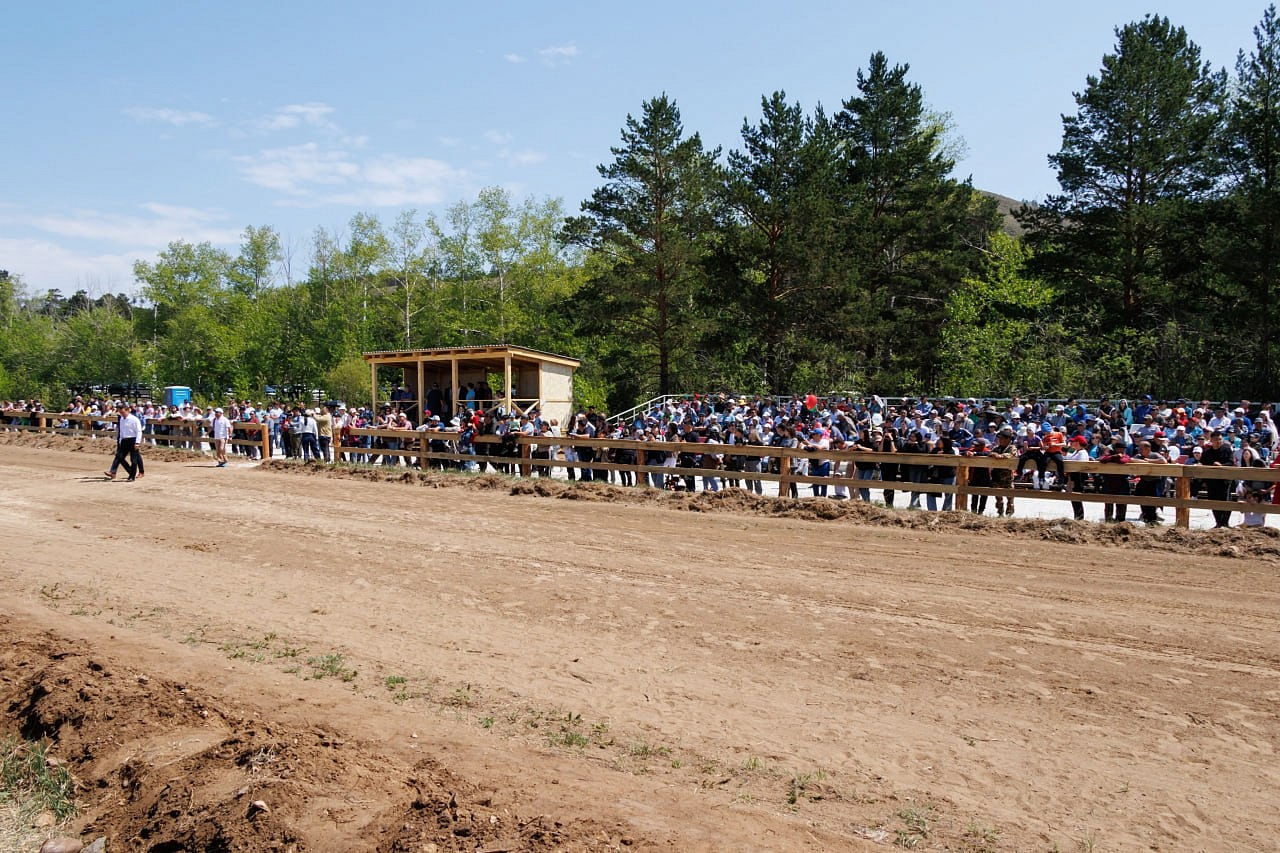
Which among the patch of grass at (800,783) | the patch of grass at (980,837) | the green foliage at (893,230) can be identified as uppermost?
the green foliage at (893,230)

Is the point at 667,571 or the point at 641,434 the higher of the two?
the point at 641,434

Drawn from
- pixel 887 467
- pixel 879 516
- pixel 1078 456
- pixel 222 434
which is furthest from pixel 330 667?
pixel 222 434

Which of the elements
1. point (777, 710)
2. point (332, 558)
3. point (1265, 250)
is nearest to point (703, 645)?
point (777, 710)

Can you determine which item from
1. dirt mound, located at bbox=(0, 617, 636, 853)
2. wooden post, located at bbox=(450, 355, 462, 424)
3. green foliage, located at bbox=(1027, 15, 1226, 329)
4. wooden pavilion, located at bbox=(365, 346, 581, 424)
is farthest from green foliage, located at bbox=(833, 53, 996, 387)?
dirt mound, located at bbox=(0, 617, 636, 853)

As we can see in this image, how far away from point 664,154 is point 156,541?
88.6ft

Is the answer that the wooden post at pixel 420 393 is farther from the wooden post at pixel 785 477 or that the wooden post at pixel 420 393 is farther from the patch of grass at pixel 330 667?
the patch of grass at pixel 330 667

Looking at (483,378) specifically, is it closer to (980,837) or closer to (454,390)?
(454,390)

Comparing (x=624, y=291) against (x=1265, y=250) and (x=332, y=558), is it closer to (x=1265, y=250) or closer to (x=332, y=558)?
(x=1265, y=250)

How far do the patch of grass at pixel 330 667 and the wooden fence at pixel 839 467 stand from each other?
982cm

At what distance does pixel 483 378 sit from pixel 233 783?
24.1m

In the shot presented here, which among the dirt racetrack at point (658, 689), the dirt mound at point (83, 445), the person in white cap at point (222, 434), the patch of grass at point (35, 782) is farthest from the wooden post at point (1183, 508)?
the dirt mound at point (83, 445)

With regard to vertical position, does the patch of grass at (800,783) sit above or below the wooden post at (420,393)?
below

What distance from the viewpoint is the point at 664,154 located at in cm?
3469

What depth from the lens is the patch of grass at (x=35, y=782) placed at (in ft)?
16.9
